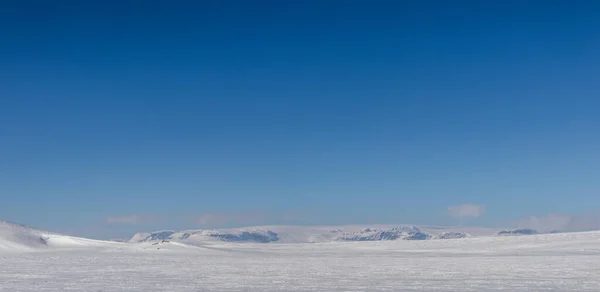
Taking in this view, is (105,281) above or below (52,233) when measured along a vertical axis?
below

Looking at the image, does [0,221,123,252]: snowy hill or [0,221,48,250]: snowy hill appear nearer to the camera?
[0,221,48,250]: snowy hill

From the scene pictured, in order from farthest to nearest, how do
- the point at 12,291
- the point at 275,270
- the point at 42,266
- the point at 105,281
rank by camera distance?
1. the point at 42,266
2. the point at 275,270
3. the point at 105,281
4. the point at 12,291

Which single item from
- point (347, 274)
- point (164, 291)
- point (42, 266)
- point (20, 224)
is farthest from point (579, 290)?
point (20, 224)

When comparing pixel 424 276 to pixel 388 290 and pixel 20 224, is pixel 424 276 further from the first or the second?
pixel 20 224

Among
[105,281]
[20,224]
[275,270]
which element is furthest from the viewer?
[20,224]

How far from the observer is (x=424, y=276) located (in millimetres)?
29000

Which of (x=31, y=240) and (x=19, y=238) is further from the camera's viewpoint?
(x=31, y=240)

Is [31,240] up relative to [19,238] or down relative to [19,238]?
down

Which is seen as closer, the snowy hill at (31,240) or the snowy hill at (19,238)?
the snowy hill at (19,238)

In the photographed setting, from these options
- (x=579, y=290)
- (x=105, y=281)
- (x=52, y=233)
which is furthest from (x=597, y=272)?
(x=52, y=233)

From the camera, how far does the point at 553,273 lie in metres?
29.9

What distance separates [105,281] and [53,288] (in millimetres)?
3210

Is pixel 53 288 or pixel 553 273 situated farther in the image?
pixel 553 273

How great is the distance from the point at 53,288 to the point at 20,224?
5564cm
